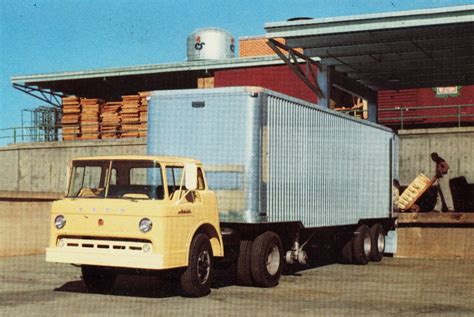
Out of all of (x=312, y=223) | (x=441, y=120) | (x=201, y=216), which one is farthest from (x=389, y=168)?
(x=441, y=120)

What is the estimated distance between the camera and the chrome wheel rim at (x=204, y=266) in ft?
37.2

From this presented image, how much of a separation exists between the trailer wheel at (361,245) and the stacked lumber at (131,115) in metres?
15.1

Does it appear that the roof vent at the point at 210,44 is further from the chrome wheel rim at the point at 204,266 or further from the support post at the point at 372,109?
the chrome wheel rim at the point at 204,266

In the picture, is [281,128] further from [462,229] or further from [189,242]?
[462,229]

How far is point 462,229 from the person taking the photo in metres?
18.8

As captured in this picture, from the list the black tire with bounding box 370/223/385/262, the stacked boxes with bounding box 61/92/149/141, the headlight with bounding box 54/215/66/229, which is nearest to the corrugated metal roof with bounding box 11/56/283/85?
the stacked boxes with bounding box 61/92/149/141

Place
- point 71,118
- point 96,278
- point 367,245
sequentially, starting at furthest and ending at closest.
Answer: point 71,118 < point 367,245 < point 96,278

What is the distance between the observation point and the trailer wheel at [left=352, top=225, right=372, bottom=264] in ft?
56.7

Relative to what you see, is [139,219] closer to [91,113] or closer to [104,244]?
[104,244]

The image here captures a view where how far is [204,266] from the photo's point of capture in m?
11.4

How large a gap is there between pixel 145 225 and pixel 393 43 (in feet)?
39.8

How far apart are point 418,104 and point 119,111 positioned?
13214mm

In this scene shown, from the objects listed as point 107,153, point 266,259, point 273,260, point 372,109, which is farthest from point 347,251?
point 107,153

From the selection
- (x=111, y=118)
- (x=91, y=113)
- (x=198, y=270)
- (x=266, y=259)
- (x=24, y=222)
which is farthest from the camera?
(x=91, y=113)
